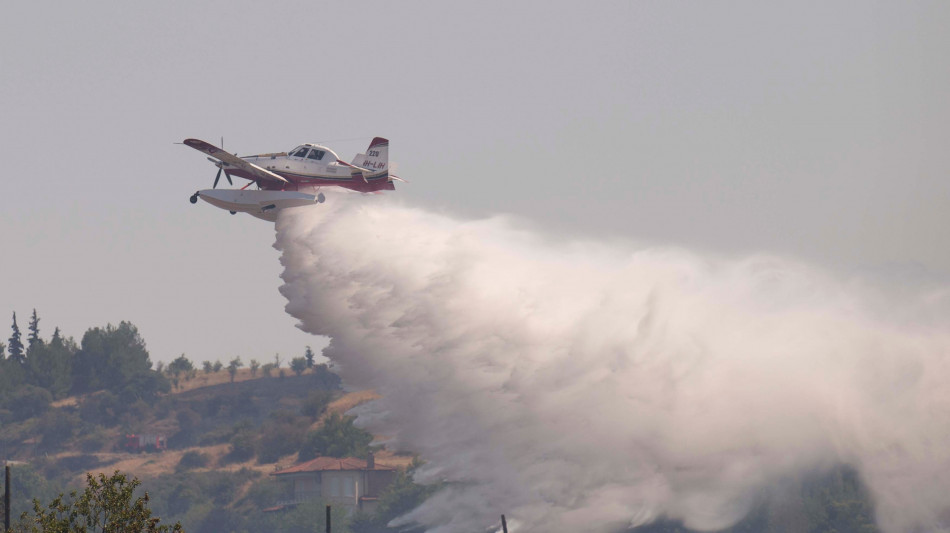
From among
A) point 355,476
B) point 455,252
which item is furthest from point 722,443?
point 355,476

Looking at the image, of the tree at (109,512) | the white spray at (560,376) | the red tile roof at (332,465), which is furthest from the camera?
the red tile roof at (332,465)

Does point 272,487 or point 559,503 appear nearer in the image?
point 559,503

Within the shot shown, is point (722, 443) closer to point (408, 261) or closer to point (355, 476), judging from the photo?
point (408, 261)

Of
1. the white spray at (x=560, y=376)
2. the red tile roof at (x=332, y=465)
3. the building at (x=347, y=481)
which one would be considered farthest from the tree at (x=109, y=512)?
the red tile roof at (x=332, y=465)

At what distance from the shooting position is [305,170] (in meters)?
58.8

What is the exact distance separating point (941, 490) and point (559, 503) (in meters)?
29.6

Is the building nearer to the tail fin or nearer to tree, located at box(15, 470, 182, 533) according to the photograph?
the tail fin

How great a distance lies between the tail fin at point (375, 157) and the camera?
59.4 metres

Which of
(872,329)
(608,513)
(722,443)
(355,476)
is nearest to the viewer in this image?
(608,513)

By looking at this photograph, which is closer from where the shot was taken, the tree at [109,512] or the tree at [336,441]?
the tree at [109,512]

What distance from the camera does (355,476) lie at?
6437 inches

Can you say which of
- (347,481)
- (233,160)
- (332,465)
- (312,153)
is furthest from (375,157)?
(332,465)

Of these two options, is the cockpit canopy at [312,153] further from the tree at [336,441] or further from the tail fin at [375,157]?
the tree at [336,441]

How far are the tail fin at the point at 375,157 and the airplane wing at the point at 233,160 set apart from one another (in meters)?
3.56
